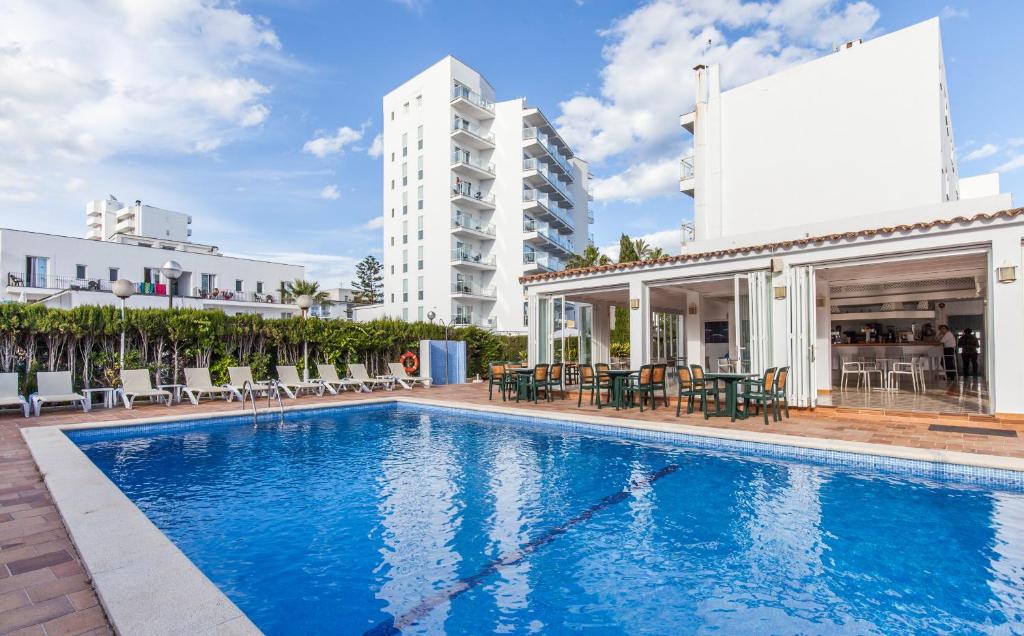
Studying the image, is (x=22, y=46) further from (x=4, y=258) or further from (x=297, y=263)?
(x=297, y=263)

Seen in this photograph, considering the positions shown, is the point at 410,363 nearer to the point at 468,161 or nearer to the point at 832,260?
the point at 832,260

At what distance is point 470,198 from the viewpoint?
40156mm

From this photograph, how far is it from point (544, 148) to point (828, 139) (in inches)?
1071

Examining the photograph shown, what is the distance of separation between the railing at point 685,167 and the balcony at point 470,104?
2174cm

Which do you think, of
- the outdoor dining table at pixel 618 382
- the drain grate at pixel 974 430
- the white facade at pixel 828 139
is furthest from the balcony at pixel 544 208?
the drain grate at pixel 974 430

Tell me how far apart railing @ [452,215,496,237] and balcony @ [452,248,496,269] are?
1.81 m

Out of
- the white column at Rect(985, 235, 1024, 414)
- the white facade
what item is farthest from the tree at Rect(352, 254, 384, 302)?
the white column at Rect(985, 235, 1024, 414)

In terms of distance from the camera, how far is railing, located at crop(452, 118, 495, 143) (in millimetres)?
39969

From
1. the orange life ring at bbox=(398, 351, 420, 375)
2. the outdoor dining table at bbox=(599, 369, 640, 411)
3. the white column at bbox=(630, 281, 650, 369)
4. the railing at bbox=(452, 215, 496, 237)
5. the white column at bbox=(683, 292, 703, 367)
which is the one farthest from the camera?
the railing at bbox=(452, 215, 496, 237)

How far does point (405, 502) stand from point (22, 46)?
1268 cm

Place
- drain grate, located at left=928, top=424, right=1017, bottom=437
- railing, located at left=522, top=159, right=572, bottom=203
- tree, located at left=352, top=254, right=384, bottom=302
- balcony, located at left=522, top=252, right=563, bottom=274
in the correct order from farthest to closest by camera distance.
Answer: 1. tree, located at left=352, top=254, right=384, bottom=302
2. railing, located at left=522, top=159, right=572, bottom=203
3. balcony, located at left=522, top=252, right=563, bottom=274
4. drain grate, located at left=928, top=424, right=1017, bottom=437

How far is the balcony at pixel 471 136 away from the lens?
39875 millimetres

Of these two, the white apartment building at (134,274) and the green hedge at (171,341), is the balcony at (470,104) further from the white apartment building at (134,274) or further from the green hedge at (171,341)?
the green hedge at (171,341)

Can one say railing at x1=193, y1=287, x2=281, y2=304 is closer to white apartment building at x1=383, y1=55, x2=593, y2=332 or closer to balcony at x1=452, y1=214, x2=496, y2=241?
white apartment building at x1=383, y1=55, x2=593, y2=332
